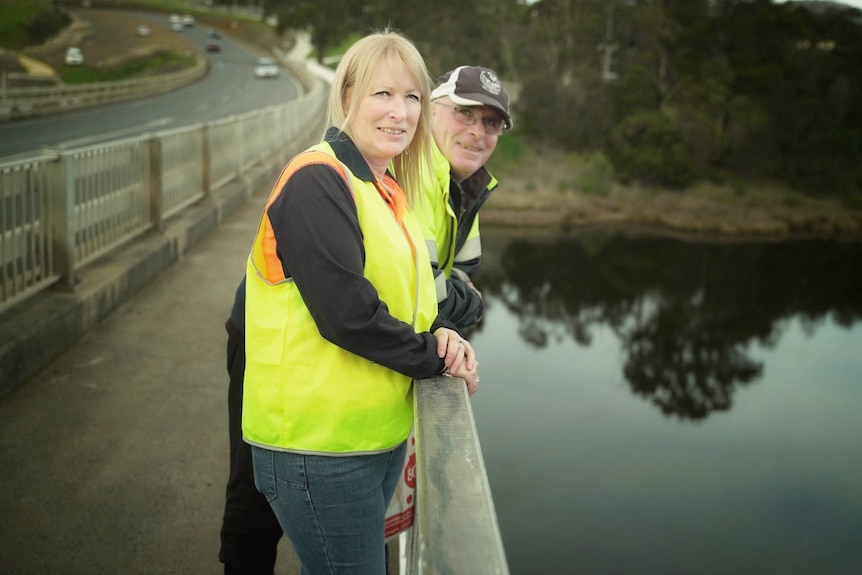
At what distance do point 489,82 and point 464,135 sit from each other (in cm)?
20

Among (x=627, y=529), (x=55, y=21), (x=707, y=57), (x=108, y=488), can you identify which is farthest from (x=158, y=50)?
(x=108, y=488)

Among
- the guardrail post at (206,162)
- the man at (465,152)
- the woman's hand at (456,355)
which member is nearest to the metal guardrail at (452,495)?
the woman's hand at (456,355)

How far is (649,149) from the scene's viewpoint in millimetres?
48250

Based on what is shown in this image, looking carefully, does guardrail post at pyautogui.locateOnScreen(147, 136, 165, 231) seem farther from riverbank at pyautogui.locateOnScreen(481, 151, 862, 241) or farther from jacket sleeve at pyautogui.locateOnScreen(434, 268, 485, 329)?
riverbank at pyautogui.locateOnScreen(481, 151, 862, 241)

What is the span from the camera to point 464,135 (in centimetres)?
266

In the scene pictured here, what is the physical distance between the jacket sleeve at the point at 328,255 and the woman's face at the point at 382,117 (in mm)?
212

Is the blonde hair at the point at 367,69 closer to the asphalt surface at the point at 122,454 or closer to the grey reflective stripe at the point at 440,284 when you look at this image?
the grey reflective stripe at the point at 440,284

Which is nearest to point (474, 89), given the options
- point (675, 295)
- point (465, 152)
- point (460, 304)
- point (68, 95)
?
point (465, 152)

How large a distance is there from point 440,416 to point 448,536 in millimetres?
429

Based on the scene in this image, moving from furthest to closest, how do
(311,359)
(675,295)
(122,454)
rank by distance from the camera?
(675,295), (122,454), (311,359)

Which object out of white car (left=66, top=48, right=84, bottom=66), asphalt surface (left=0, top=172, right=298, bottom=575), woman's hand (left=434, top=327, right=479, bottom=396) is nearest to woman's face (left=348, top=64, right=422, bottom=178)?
woman's hand (left=434, top=327, right=479, bottom=396)

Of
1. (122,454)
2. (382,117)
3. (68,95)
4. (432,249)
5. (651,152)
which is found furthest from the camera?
(651,152)

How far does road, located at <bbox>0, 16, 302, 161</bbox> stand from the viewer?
21.2 m

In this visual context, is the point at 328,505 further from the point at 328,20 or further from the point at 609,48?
the point at 328,20
